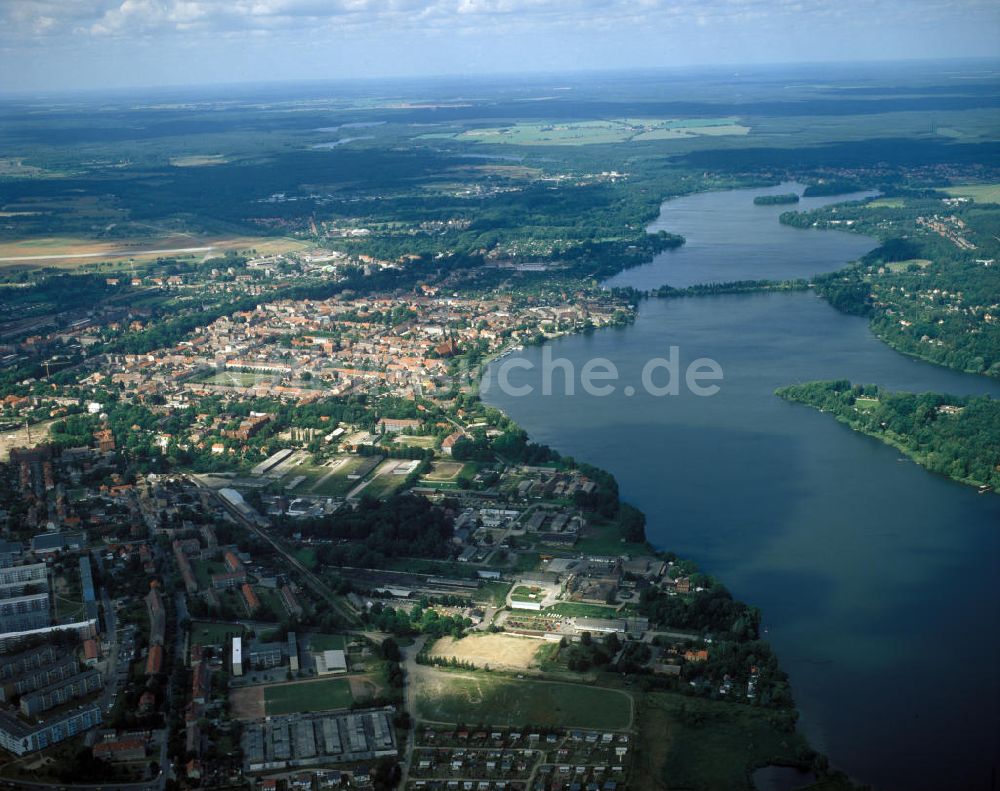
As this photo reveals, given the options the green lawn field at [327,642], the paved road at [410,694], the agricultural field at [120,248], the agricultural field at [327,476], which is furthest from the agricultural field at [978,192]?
the green lawn field at [327,642]

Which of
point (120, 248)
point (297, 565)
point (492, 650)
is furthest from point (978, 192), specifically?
point (492, 650)

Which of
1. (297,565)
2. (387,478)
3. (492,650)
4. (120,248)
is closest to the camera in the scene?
(492,650)

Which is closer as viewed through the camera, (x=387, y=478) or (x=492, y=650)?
(x=492, y=650)

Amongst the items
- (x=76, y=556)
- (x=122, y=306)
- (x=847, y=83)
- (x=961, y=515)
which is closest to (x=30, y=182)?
(x=122, y=306)

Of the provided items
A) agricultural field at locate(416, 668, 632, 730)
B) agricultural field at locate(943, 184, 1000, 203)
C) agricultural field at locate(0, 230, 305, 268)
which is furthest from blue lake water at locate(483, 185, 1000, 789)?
agricultural field at locate(943, 184, 1000, 203)

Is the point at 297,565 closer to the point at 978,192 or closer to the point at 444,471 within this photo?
the point at 444,471

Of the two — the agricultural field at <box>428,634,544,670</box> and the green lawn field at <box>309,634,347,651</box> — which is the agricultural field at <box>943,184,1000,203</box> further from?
the green lawn field at <box>309,634,347,651</box>

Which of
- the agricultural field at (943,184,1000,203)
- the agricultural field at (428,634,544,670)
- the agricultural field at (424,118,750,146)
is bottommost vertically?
the agricultural field at (428,634,544,670)
